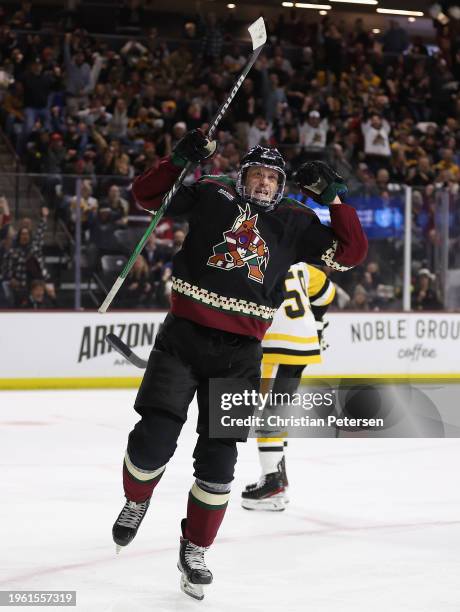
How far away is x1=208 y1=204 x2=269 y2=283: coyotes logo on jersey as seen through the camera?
3498mm

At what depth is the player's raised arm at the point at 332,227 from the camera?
142 inches

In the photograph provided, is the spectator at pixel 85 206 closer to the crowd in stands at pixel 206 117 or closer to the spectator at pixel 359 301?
the crowd in stands at pixel 206 117

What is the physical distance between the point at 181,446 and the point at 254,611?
3476 millimetres

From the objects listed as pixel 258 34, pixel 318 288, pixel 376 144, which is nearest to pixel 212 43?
pixel 376 144

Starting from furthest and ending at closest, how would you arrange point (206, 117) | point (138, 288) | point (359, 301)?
point (206, 117) → point (359, 301) → point (138, 288)

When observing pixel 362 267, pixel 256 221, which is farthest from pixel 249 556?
pixel 362 267

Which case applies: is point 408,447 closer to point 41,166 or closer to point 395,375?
point 395,375

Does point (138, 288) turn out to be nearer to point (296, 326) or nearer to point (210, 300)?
point (296, 326)

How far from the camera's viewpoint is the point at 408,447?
6703 millimetres

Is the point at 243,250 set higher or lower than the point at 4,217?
higher

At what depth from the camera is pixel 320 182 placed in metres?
3.61

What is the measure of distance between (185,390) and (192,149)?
72 centimetres

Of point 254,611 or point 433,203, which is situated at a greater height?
point 254,611

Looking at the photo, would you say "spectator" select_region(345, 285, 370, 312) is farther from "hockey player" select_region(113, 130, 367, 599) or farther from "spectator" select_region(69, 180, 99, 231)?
"hockey player" select_region(113, 130, 367, 599)
